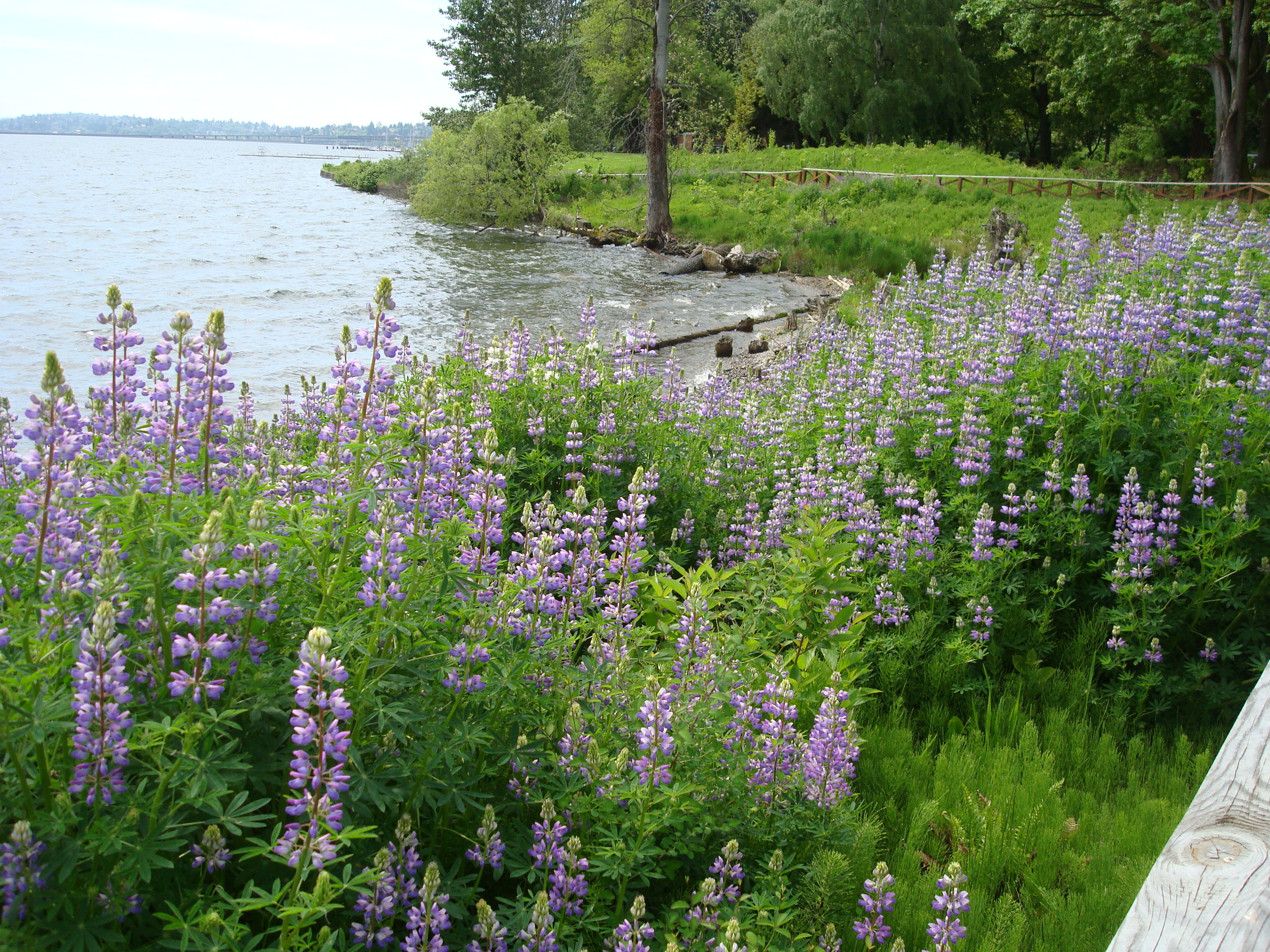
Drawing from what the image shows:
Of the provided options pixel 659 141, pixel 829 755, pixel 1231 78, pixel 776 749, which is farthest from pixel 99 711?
pixel 1231 78

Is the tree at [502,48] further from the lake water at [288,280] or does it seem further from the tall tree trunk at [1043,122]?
the tall tree trunk at [1043,122]

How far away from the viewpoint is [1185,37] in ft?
86.9

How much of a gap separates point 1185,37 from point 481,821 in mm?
32221

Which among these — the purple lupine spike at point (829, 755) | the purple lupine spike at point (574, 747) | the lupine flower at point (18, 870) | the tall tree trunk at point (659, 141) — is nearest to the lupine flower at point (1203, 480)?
the purple lupine spike at point (829, 755)

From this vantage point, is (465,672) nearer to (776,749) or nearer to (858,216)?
(776,749)

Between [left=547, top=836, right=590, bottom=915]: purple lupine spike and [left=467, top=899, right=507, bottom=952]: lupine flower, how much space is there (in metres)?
0.18

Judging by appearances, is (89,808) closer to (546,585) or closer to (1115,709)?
(546,585)

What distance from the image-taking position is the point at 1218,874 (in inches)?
59.5

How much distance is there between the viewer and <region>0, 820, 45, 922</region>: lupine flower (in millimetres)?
1806

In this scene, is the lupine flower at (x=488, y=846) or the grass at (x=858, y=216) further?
the grass at (x=858, y=216)

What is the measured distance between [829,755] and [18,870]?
7.73 ft

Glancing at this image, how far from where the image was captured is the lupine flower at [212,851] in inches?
79.7

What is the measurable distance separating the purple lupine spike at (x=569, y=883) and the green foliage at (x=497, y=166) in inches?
1306

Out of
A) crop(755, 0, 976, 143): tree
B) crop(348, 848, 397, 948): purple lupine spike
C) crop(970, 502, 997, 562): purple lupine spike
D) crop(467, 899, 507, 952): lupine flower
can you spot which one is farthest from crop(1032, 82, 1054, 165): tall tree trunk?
crop(348, 848, 397, 948): purple lupine spike
